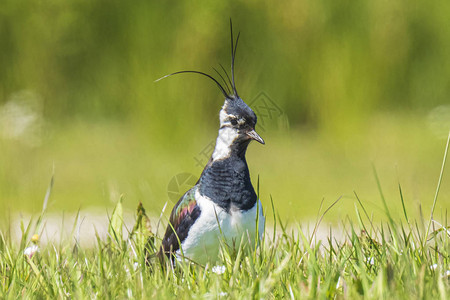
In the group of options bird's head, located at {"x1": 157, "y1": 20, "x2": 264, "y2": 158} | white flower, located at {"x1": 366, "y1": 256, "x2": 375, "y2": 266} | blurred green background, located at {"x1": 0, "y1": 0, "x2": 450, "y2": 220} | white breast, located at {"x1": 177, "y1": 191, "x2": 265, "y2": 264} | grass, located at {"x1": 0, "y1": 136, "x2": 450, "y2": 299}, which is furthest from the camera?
blurred green background, located at {"x1": 0, "y1": 0, "x2": 450, "y2": 220}

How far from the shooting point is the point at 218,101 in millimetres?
5055

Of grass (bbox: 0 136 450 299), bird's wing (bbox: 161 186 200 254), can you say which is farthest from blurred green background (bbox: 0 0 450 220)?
grass (bbox: 0 136 450 299)

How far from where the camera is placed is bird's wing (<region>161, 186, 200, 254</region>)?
7.36ft

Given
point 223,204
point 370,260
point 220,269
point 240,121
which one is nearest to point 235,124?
point 240,121

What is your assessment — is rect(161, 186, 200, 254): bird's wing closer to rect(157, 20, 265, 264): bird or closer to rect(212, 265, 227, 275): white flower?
rect(157, 20, 265, 264): bird

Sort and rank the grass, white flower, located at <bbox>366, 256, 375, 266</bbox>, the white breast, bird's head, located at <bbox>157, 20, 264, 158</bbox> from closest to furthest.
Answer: the grass → white flower, located at <bbox>366, 256, 375, 266</bbox> → the white breast → bird's head, located at <bbox>157, 20, 264, 158</bbox>

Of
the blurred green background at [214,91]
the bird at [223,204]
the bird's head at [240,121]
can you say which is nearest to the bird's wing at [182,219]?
the bird at [223,204]

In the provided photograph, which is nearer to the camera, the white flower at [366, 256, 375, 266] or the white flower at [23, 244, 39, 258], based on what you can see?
the white flower at [366, 256, 375, 266]

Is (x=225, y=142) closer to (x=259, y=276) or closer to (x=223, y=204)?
(x=223, y=204)

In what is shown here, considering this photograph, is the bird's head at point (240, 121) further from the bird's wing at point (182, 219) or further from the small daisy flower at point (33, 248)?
the small daisy flower at point (33, 248)

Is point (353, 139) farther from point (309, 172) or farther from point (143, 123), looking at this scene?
point (143, 123)

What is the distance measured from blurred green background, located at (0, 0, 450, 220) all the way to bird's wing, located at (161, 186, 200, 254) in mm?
2302

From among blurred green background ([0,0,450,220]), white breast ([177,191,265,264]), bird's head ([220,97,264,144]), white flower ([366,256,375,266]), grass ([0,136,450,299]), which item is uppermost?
blurred green background ([0,0,450,220])

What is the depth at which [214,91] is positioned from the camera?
5055 millimetres
